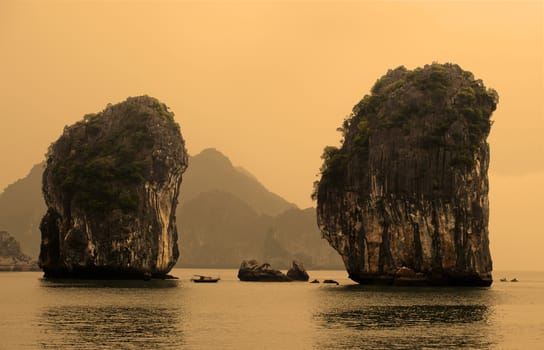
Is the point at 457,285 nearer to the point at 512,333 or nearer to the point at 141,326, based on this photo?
the point at 512,333

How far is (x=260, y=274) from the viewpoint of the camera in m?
135

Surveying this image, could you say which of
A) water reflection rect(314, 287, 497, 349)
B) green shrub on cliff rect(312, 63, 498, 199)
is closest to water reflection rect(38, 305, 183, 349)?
water reflection rect(314, 287, 497, 349)

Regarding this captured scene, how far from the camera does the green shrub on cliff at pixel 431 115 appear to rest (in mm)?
104125

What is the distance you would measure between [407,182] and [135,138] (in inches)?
1843

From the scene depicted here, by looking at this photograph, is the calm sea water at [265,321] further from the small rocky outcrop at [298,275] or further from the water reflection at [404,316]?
the small rocky outcrop at [298,275]

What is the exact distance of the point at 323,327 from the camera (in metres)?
53.6

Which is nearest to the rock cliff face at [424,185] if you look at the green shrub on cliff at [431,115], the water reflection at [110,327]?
the green shrub on cliff at [431,115]

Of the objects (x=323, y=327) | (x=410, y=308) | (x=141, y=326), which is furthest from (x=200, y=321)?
(x=410, y=308)

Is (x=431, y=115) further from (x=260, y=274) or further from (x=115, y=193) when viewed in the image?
(x=115, y=193)

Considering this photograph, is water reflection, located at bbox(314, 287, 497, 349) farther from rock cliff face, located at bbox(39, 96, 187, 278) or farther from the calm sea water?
rock cliff face, located at bbox(39, 96, 187, 278)

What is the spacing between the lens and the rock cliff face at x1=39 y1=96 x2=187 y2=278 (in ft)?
387

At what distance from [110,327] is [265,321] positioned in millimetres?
12416

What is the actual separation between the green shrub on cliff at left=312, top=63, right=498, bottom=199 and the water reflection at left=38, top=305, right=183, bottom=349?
51868 mm

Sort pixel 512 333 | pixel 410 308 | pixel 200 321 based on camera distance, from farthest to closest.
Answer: pixel 410 308
pixel 200 321
pixel 512 333
